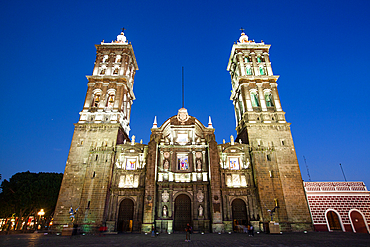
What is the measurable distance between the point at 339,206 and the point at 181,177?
73.5ft

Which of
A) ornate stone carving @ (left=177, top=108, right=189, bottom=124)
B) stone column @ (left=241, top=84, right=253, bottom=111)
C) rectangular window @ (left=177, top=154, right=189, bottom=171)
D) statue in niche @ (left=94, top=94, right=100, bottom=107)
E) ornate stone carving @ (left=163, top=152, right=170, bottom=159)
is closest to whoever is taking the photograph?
rectangular window @ (left=177, top=154, right=189, bottom=171)

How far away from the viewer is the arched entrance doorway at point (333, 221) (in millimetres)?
30759

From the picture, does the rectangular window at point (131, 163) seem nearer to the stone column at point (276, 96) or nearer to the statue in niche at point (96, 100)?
the statue in niche at point (96, 100)

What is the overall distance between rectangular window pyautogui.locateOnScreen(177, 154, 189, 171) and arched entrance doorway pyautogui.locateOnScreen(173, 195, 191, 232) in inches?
166

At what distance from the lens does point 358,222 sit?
30.3 metres

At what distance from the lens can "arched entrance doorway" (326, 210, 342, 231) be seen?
1211 inches

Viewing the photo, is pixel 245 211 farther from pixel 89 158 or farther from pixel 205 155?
pixel 89 158

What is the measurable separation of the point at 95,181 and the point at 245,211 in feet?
72.5

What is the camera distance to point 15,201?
36344 millimetres

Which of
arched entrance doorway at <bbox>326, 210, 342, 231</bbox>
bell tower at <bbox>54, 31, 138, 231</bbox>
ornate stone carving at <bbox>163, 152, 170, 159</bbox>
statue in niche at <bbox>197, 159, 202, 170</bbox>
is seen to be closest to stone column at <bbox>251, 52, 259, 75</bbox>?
statue in niche at <bbox>197, 159, 202, 170</bbox>

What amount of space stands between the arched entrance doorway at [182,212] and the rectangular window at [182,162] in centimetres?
421

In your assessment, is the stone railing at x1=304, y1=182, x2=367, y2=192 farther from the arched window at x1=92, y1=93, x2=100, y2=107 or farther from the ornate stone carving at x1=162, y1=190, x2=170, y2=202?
the arched window at x1=92, y1=93, x2=100, y2=107

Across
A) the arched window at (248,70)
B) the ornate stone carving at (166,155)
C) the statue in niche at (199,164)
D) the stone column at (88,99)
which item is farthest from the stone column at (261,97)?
the stone column at (88,99)

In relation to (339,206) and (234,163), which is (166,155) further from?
(339,206)
